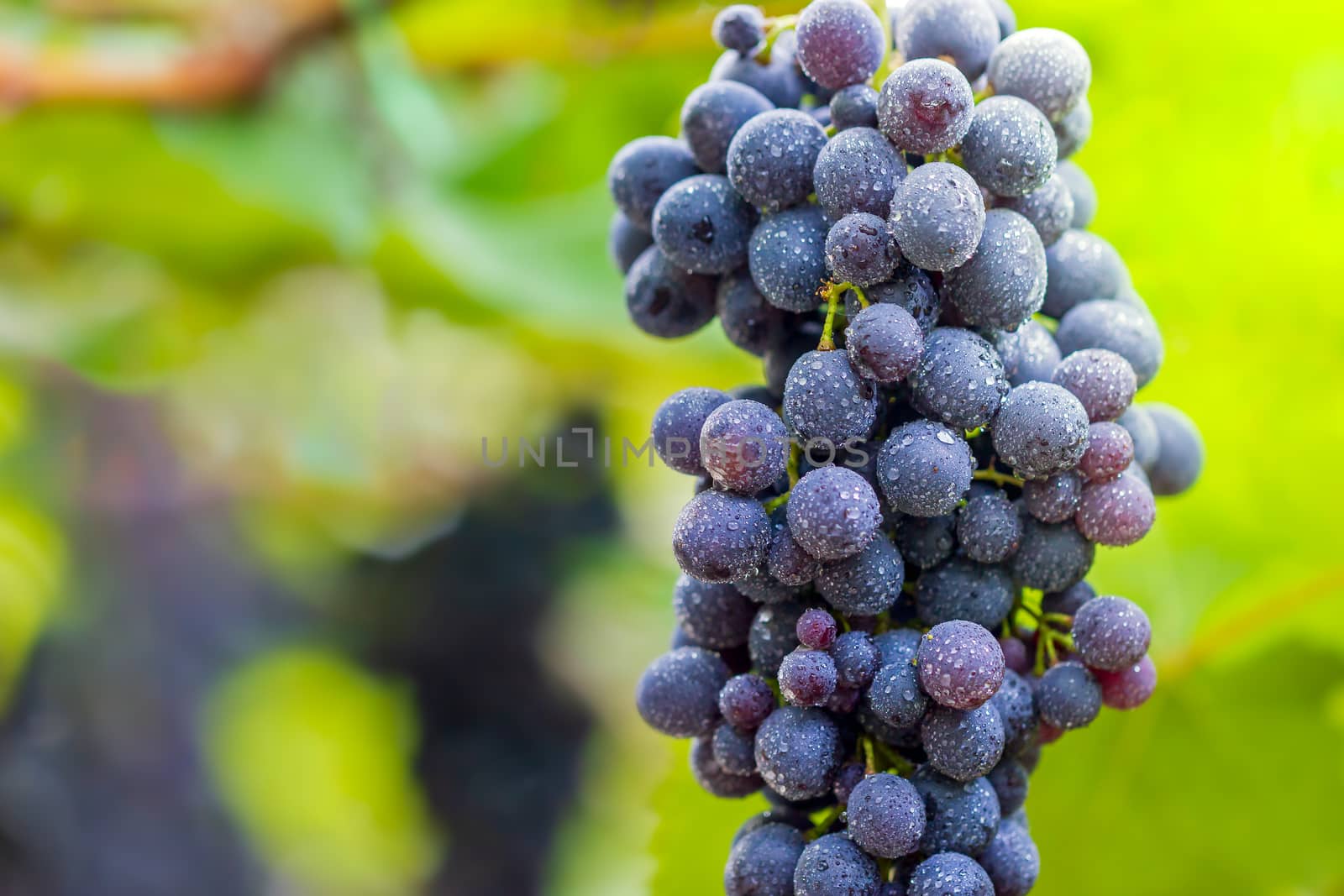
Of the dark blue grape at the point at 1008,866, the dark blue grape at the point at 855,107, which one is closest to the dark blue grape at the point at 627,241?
the dark blue grape at the point at 855,107

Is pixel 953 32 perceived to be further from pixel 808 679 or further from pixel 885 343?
pixel 808 679

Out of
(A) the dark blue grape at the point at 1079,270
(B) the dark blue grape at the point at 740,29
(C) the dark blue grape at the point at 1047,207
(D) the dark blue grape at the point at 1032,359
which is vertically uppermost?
(B) the dark blue grape at the point at 740,29

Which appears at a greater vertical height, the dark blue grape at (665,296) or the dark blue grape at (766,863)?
the dark blue grape at (665,296)

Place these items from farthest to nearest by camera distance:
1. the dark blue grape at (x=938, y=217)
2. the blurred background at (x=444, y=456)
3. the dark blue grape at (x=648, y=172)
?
1. the blurred background at (x=444, y=456)
2. the dark blue grape at (x=648, y=172)
3. the dark blue grape at (x=938, y=217)

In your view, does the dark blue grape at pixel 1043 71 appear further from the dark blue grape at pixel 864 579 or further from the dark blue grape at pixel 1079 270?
the dark blue grape at pixel 864 579

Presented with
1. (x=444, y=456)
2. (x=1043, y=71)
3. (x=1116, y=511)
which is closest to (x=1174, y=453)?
(x=1116, y=511)

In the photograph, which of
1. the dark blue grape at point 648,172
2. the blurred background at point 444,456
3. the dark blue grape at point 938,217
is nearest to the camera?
the dark blue grape at point 938,217

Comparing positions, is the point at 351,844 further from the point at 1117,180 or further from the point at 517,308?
the point at 1117,180
